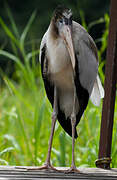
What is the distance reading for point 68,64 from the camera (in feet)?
6.53

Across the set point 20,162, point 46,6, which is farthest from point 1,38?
point 20,162

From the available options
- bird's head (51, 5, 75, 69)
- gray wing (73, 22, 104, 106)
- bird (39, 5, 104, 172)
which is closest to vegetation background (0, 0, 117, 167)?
bird (39, 5, 104, 172)

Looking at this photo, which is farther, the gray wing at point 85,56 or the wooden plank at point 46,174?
the gray wing at point 85,56

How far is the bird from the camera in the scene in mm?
1972

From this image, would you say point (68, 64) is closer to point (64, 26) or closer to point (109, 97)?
point (64, 26)

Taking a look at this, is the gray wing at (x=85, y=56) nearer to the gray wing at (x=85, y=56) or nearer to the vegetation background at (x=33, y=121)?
the gray wing at (x=85, y=56)

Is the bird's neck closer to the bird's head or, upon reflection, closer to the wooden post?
the bird's head

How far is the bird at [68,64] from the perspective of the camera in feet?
6.47

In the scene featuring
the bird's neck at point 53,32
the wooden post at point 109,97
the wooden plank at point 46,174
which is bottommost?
the wooden plank at point 46,174

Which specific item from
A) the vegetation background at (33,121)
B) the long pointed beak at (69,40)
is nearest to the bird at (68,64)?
the long pointed beak at (69,40)

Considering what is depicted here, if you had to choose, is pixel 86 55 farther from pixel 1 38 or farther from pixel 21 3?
pixel 21 3

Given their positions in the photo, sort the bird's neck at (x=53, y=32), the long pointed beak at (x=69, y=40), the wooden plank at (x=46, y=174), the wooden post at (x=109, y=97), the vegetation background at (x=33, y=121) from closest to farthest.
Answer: the wooden plank at (x=46, y=174) < the long pointed beak at (x=69, y=40) < the bird's neck at (x=53, y=32) < the wooden post at (x=109, y=97) < the vegetation background at (x=33, y=121)

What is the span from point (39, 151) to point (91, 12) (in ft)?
31.9

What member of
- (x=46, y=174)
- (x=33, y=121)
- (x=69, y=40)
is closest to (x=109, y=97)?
(x=69, y=40)
